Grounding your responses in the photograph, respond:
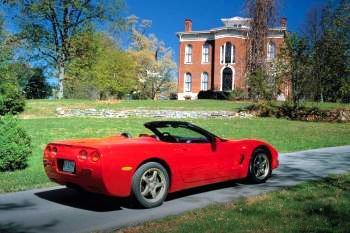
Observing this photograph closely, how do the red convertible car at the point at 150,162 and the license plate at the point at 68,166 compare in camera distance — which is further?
the license plate at the point at 68,166

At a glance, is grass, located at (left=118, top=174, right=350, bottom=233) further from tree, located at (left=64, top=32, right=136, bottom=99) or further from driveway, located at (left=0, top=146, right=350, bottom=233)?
tree, located at (left=64, top=32, right=136, bottom=99)

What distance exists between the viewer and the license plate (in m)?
6.39

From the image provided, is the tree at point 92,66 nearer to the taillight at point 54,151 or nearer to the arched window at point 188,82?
the arched window at point 188,82

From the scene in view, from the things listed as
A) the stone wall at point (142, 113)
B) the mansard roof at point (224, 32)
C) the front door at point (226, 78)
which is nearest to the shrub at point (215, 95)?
the front door at point (226, 78)

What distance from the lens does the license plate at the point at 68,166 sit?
639 centimetres

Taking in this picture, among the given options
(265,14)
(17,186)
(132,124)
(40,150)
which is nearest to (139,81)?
(265,14)

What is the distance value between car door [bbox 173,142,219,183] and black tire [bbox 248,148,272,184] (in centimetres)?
111

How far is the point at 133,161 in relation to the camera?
6.21 m

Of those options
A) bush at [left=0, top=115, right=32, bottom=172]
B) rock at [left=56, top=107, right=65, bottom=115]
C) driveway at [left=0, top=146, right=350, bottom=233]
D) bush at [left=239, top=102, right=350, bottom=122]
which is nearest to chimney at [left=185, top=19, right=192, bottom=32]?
bush at [left=239, top=102, right=350, bottom=122]

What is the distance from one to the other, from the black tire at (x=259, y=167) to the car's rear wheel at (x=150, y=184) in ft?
7.56

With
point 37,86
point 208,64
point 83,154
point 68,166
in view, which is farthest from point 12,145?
point 208,64

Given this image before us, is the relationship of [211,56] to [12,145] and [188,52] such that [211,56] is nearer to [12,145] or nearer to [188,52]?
[188,52]

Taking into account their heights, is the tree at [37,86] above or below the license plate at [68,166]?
above

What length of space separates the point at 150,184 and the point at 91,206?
0.99 meters
